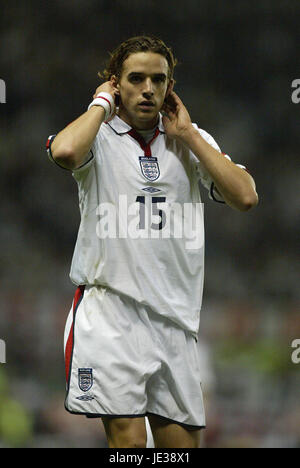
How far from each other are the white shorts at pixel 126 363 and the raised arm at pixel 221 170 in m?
0.57

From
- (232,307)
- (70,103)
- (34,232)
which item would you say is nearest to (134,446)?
(232,307)

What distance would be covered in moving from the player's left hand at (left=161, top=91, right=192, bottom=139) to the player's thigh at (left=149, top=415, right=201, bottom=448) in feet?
3.85

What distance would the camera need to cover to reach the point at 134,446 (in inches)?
117

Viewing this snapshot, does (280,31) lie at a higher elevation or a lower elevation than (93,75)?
higher

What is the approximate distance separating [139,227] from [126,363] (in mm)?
542

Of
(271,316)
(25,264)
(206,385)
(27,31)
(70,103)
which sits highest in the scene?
(27,31)

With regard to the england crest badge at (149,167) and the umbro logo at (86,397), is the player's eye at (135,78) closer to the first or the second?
the england crest badge at (149,167)

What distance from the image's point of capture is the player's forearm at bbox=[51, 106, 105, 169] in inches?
117

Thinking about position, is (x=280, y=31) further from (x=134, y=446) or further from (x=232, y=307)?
(x=134, y=446)
